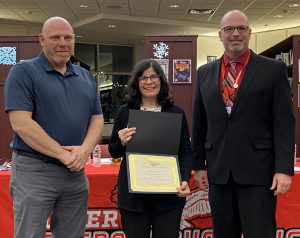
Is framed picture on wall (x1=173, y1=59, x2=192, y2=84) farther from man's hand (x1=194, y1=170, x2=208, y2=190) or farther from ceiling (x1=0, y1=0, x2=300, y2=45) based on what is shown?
man's hand (x1=194, y1=170, x2=208, y2=190)

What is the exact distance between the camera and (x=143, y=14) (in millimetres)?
10516

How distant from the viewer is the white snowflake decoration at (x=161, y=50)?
264 inches

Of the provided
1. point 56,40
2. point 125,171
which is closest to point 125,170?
point 125,171

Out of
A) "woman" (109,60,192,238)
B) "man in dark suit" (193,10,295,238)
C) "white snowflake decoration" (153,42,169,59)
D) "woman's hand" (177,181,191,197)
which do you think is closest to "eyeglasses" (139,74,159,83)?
"woman" (109,60,192,238)

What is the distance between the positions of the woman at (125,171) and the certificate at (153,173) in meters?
0.06

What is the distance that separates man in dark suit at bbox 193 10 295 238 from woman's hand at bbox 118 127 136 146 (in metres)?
0.42

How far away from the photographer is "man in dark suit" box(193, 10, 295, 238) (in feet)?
6.09

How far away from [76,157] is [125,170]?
0.29m

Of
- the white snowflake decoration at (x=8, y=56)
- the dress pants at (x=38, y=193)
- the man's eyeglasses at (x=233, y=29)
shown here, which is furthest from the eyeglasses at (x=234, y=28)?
the white snowflake decoration at (x=8, y=56)

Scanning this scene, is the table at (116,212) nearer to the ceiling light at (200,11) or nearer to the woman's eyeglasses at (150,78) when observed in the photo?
the woman's eyeglasses at (150,78)

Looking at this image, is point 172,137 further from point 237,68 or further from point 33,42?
point 33,42

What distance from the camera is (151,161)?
1958 millimetres

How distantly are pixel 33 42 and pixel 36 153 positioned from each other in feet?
18.9

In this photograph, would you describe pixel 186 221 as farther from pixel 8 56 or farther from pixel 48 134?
pixel 8 56
